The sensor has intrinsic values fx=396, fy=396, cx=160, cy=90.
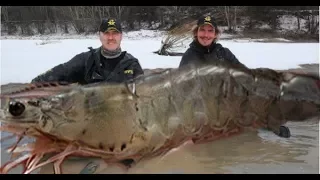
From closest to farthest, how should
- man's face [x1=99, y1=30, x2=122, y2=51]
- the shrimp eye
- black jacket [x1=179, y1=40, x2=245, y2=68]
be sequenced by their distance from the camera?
the shrimp eye < black jacket [x1=179, y1=40, x2=245, y2=68] < man's face [x1=99, y1=30, x2=122, y2=51]

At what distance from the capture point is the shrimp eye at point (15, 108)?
219 centimetres

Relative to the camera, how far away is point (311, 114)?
95.0 inches

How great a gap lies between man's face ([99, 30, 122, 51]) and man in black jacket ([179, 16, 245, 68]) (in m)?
0.44

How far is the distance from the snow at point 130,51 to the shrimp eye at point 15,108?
0.42m

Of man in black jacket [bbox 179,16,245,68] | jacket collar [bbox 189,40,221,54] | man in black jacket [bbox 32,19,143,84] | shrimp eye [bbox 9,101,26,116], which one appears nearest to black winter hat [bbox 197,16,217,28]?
man in black jacket [bbox 179,16,245,68]

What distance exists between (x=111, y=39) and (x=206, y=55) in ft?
2.05

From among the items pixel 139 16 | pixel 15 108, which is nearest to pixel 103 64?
pixel 139 16

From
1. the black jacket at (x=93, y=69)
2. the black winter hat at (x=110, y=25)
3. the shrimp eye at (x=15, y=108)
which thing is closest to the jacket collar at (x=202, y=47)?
the black jacket at (x=93, y=69)

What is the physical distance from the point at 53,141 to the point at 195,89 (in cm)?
88

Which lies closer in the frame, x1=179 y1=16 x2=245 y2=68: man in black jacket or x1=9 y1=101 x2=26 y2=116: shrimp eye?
x1=9 y1=101 x2=26 y2=116: shrimp eye

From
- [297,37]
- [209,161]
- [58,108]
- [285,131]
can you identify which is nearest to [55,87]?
[58,108]

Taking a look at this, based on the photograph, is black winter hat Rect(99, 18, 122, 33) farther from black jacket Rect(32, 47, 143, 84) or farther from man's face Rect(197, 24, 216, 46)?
man's face Rect(197, 24, 216, 46)

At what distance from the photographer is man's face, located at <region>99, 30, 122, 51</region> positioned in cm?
256

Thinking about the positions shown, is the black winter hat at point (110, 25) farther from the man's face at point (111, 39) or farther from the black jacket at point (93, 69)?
the black jacket at point (93, 69)
